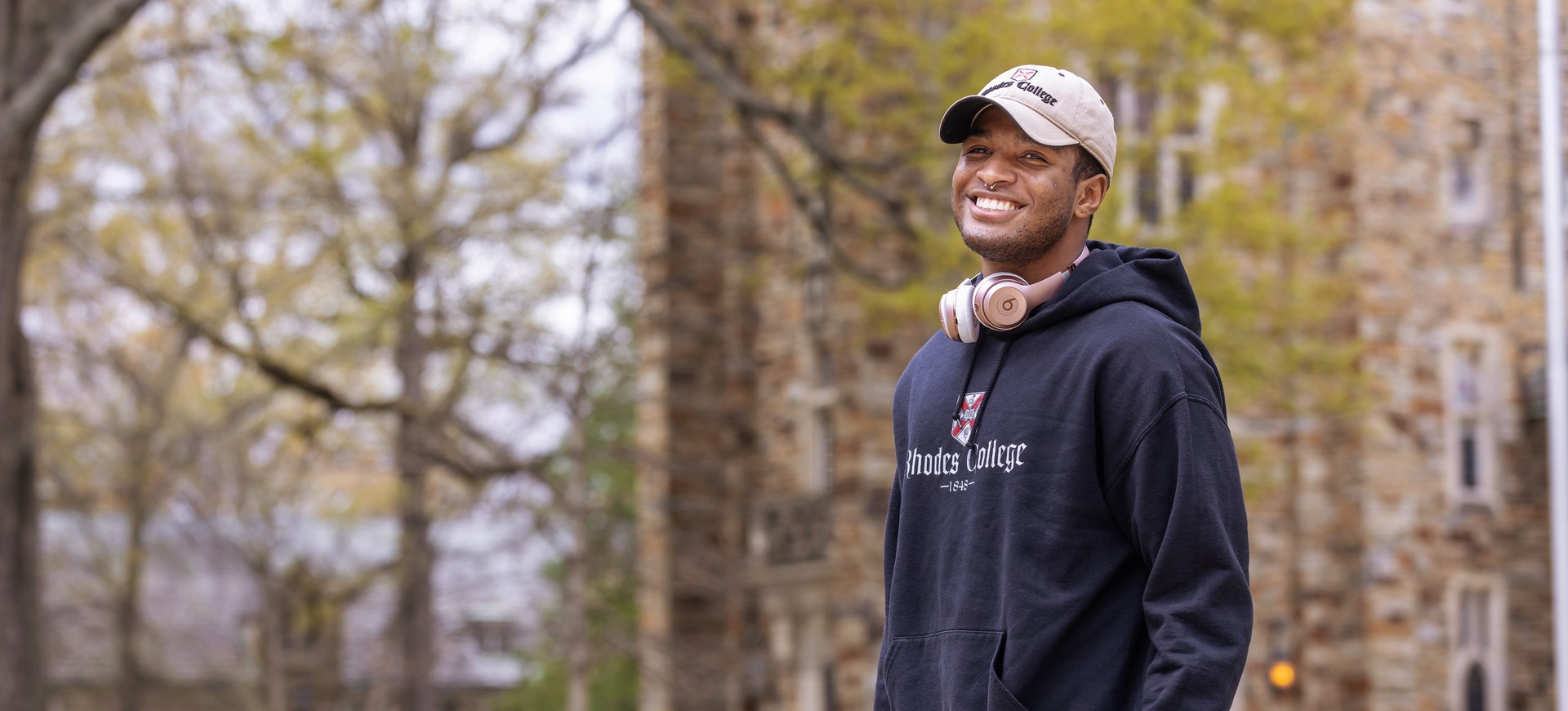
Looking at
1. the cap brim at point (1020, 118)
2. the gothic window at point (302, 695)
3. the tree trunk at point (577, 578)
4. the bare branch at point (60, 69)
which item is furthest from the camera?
the gothic window at point (302, 695)

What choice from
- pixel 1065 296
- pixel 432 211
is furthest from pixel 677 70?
pixel 1065 296

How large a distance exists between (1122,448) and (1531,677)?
2205cm

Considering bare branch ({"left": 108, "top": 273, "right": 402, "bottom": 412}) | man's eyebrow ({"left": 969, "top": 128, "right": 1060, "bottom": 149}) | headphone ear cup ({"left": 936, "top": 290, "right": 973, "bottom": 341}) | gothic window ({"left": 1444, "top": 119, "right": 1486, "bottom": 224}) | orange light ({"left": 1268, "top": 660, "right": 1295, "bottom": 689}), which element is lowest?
orange light ({"left": 1268, "top": 660, "right": 1295, "bottom": 689})

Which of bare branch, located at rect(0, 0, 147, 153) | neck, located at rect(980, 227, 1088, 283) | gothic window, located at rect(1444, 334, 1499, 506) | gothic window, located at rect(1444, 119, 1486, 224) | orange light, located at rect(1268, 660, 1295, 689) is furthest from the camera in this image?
gothic window, located at rect(1444, 119, 1486, 224)

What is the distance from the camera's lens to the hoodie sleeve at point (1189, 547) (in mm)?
2586

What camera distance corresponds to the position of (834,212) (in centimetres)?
2183

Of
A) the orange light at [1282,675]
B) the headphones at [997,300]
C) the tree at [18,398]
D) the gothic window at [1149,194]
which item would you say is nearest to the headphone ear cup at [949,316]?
the headphones at [997,300]

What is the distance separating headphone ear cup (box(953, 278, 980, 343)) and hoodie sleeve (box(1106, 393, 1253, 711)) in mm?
377

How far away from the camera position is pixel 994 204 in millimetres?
2961

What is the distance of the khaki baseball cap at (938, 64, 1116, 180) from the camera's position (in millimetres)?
2887

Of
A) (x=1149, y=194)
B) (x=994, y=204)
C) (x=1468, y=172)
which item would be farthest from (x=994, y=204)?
(x=1468, y=172)

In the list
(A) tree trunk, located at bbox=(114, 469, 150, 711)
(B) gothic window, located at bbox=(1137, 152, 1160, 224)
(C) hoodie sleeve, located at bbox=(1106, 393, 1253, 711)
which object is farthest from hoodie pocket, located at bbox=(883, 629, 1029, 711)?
(A) tree trunk, located at bbox=(114, 469, 150, 711)

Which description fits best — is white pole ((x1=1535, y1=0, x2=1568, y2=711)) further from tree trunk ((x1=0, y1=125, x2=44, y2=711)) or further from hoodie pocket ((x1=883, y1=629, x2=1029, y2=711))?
hoodie pocket ((x1=883, y1=629, x2=1029, y2=711))

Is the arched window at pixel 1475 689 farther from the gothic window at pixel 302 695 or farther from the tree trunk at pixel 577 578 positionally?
the gothic window at pixel 302 695
